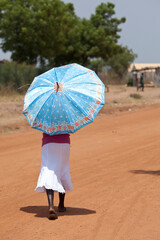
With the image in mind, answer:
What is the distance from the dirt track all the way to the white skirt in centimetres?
49

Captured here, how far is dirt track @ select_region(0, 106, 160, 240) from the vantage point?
644 cm

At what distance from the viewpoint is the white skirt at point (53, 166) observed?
271 inches

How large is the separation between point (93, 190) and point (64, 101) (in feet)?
8.93

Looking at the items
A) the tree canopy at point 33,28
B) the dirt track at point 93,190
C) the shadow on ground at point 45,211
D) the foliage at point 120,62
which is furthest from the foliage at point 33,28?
the foliage at point 120,62

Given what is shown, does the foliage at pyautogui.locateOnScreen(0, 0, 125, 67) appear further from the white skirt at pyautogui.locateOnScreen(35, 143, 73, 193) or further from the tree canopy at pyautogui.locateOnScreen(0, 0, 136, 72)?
the white skirt at pyautogui.locateOnScreen(35, 143, 73, 193)

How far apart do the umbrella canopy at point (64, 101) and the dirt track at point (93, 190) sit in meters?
1.33

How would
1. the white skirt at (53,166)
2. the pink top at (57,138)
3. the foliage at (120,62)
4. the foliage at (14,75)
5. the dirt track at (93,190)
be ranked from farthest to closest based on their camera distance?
the foliage at (120,62)
the foliage at (14,75)
the pink top at (57,138)
the white skirt at (53,166)
the dirt track at (93,190)

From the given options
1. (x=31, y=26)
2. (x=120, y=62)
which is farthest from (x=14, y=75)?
(x=120, y=62)

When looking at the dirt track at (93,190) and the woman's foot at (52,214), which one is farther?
the woman's foot at (52,214)

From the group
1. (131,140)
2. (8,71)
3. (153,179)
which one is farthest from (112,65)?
(153,179)

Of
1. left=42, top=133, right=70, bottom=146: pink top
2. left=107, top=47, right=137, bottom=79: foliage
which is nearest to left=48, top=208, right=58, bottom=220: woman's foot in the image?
left=42, top=133, right=70, bottom=146: pink top

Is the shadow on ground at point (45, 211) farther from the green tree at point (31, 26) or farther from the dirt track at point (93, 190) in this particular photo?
the green tree at point (31, 26)

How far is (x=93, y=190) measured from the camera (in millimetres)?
9031

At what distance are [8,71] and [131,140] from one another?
19.2 metres
